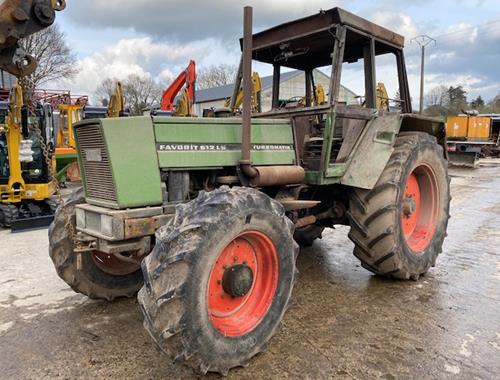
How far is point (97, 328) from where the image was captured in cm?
358

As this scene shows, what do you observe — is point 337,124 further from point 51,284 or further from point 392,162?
point 51,284

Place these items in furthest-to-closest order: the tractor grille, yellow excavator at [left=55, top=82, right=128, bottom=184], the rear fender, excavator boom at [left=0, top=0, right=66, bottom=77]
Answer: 1. yellow excavator at [left=55, top=82, right=128, bottom=184]
2. the rear fender
3. the tractor grille
4. excavator boom at [left=0, top=0, right=66, bottom=77]

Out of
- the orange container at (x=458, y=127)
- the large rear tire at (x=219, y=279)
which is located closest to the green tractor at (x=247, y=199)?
the large rear tire at (x=219, y=279)

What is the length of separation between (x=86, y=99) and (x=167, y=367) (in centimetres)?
1875

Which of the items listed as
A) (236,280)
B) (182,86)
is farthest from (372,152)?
(182,86)

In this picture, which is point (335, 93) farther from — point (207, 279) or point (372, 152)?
point (207, 279)

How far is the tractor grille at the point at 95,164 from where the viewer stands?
3160mm

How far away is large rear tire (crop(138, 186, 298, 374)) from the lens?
2545mm

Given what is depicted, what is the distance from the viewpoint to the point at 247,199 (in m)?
2.93

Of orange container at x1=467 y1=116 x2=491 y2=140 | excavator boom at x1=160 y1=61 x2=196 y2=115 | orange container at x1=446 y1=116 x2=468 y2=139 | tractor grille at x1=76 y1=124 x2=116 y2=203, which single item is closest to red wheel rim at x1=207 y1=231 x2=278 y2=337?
tractor grille at x1=76 y1=124 x2=116 y2=203

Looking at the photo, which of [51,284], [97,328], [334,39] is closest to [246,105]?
[334,39]

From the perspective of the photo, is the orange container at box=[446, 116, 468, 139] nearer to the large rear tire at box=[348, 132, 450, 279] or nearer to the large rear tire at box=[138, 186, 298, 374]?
the large rear tire at box=[348, 132, 450, 279]

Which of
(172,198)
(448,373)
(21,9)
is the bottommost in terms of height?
(448,373)

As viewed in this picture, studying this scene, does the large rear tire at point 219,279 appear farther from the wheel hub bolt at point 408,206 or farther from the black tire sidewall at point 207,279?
the wheel hub bolt at point 408,206
